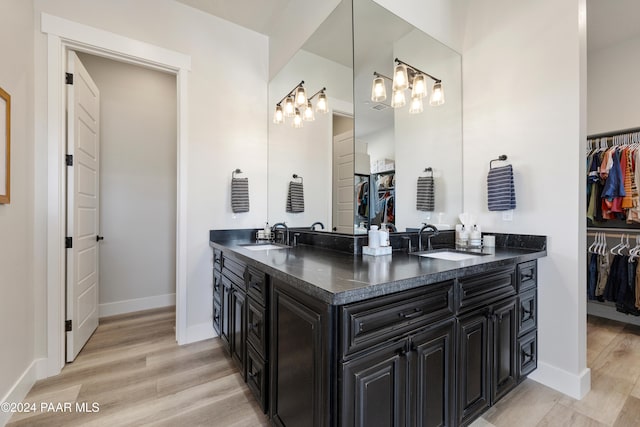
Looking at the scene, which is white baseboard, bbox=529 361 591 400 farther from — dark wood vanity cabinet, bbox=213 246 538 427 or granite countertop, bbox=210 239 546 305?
granite countertop, bbox=210 239 546 305

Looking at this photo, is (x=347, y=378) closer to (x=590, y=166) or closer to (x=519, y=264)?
(x=519, y=264)

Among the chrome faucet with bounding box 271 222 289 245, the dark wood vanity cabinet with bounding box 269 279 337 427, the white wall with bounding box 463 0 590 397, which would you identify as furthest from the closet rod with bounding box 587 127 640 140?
the dark wood vanity cabinet with bounding box 269 279 337 427

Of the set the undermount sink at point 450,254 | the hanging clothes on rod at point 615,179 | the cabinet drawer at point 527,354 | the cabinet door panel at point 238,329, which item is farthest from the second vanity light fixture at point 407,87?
the hanging clothes on rod at point 615,179

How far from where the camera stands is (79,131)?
90.4 inches

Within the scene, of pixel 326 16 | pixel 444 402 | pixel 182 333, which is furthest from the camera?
pixel 182 333

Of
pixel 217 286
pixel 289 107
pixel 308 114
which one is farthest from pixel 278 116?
pixel 217 286

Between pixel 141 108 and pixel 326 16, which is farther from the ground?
pixel 326 16

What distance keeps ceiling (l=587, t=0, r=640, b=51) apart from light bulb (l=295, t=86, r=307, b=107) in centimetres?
272

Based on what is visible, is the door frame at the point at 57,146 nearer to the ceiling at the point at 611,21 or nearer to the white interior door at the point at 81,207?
the white interior door at the point at 81,207

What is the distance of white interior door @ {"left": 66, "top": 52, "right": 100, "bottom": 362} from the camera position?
2.17m

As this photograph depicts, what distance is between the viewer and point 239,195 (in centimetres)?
275

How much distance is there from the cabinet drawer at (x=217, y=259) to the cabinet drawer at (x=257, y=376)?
891 millimetres

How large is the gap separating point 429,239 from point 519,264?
601mm

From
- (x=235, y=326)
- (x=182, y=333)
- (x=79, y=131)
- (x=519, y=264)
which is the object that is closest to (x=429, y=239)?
(x=519, y=264)
